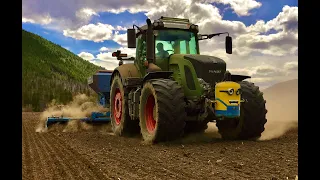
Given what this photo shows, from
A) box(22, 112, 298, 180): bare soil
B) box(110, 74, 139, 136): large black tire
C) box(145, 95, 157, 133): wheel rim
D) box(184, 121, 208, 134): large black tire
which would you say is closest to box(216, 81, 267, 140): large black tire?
box(22, 112, 298, 180): bare soil

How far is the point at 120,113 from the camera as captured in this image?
1125cm

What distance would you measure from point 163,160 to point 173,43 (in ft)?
13.9

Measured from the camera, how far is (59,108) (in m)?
16.3

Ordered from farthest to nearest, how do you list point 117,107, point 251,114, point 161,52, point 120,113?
1. point 117,107
2. point 120,113
3. point 161,52
4. point 251,114

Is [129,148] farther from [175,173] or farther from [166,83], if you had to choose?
[175,173]

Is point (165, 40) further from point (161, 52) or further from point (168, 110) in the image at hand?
point (168, 110)

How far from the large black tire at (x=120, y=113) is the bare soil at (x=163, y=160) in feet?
5.71

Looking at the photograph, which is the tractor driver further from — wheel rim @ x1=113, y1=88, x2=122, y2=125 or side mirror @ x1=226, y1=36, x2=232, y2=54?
wheel rim @ x1=113, y1=88, x2=122, y2=125

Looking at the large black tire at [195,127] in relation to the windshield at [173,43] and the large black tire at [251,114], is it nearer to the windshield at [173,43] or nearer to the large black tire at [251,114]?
the large black tire at [251,114]

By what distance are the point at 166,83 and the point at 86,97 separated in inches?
376

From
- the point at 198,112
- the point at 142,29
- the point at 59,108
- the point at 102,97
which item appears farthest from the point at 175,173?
the point at 59,108

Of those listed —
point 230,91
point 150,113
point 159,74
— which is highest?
point 159,74

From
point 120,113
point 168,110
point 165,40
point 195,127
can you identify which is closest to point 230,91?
point 168,110

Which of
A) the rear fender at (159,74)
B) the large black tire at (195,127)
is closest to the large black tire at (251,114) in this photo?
the large black tire at (195,127)
